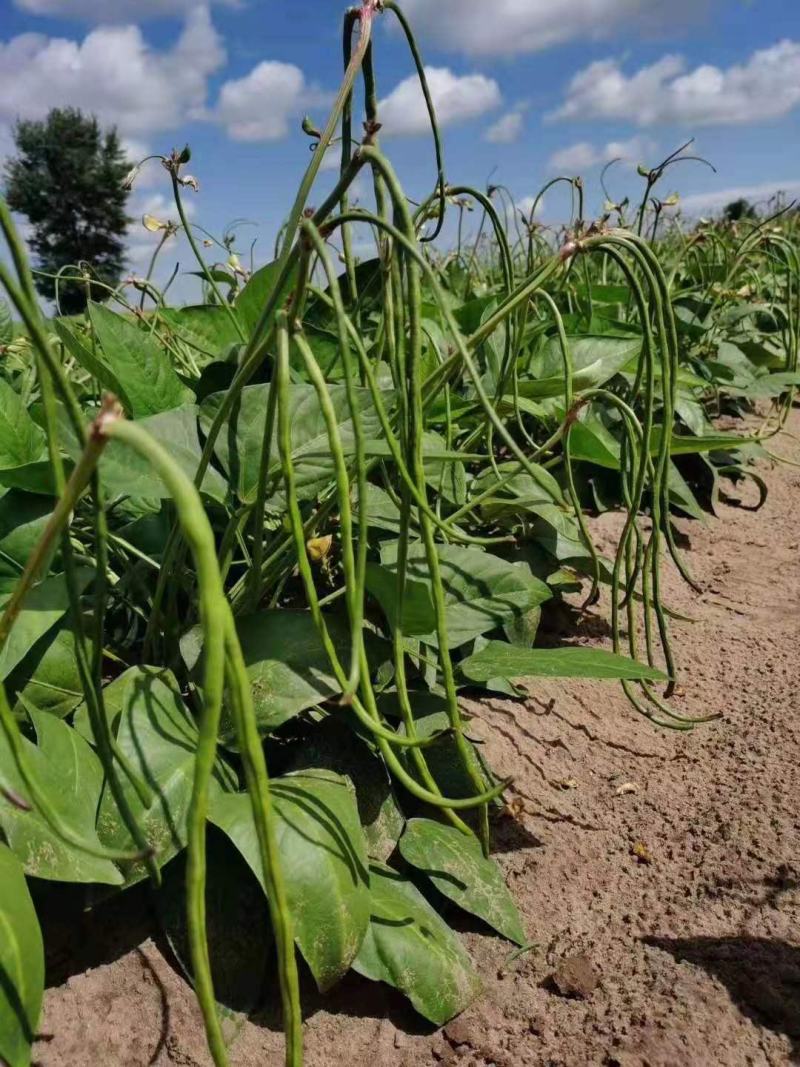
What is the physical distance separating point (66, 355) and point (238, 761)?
0.80m

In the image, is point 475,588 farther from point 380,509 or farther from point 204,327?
point 204,327

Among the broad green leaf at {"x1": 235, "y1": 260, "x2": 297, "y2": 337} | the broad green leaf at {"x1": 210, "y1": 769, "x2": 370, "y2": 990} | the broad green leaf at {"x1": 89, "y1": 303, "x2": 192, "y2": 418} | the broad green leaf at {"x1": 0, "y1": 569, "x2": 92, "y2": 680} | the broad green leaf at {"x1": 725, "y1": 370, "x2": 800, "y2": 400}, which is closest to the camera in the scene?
the broad green leaf at {"x1": 210, "y1": 769, "x2": 370, "y2": 990}

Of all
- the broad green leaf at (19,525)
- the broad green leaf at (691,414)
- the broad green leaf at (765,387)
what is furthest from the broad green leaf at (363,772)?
the broad green leaf at (765,387)

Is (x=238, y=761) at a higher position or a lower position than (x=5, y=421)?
lower

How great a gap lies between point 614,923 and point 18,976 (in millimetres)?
503

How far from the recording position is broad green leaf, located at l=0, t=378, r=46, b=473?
3.02ft

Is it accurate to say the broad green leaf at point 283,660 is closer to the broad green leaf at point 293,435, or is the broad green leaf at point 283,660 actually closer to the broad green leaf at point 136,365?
the broad green leaf at point 293,435

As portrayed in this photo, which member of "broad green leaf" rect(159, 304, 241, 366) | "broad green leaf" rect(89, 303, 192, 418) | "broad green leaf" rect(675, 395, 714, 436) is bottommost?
"broad green leaf" rect(675, 395, 714, 436)

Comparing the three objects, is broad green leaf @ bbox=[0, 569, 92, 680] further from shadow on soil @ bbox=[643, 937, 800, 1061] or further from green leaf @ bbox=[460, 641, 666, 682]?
shadow on soil @ bbox=[643, 937, 800, 1061]

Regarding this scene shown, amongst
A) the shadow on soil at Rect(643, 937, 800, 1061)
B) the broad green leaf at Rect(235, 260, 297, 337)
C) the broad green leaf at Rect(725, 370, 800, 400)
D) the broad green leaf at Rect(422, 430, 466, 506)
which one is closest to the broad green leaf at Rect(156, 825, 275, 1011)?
the shadow on soil at Rect(643, 937, 800, 1061)

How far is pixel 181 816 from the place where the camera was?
26.6 inches

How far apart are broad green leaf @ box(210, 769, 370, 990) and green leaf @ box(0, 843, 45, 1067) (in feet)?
0.45

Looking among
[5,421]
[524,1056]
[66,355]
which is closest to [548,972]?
[524,1056]

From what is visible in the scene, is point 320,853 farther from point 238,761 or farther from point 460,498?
point 460,498
